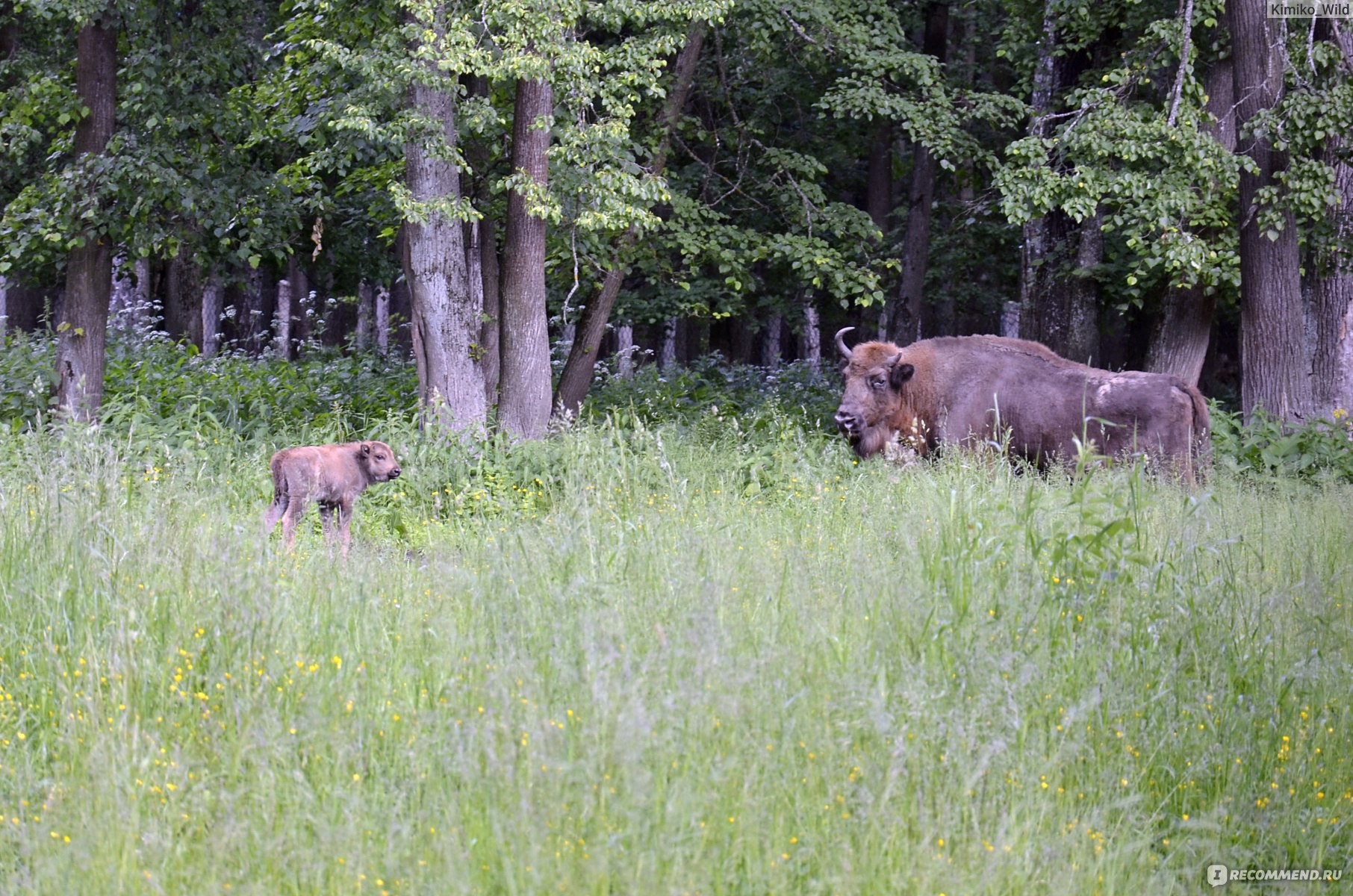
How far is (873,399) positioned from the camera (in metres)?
12.4

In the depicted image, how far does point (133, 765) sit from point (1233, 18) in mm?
13565

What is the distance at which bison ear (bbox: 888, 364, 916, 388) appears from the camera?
40.1 feet

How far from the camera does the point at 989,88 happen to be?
1848 cm

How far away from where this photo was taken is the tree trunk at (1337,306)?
13703 mm

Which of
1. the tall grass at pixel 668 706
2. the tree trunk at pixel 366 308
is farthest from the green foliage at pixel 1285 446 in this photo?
the tree trunk at pixel 366 308

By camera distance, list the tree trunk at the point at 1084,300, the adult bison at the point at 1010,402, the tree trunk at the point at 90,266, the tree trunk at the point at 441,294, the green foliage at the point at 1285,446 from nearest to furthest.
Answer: the adult bison at the point at 1010,402, the tree trunk at the point at 441,294, the green foliage at the point at 1285,446, the tree trunk at the point at 90,266, the tree trunk at the point at 1084,300

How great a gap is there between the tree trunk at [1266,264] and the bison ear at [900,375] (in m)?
4.18

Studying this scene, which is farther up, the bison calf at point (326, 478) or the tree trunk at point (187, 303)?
the tree trunk at point (187, 303)

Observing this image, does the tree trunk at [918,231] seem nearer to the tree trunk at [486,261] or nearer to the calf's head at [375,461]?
the tree trunk at [486,261]

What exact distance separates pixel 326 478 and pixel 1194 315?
34.2 ft

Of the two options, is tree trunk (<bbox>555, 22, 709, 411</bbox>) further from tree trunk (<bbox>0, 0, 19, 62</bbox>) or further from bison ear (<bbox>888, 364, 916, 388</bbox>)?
tree trunk (<bbox>0, 0, 19, 62</bbox>)

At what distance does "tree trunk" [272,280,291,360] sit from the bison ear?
478 inches

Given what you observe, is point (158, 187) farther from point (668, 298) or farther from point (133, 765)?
point (133, 765)

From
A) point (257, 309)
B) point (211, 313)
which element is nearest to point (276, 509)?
point (257, 309)
